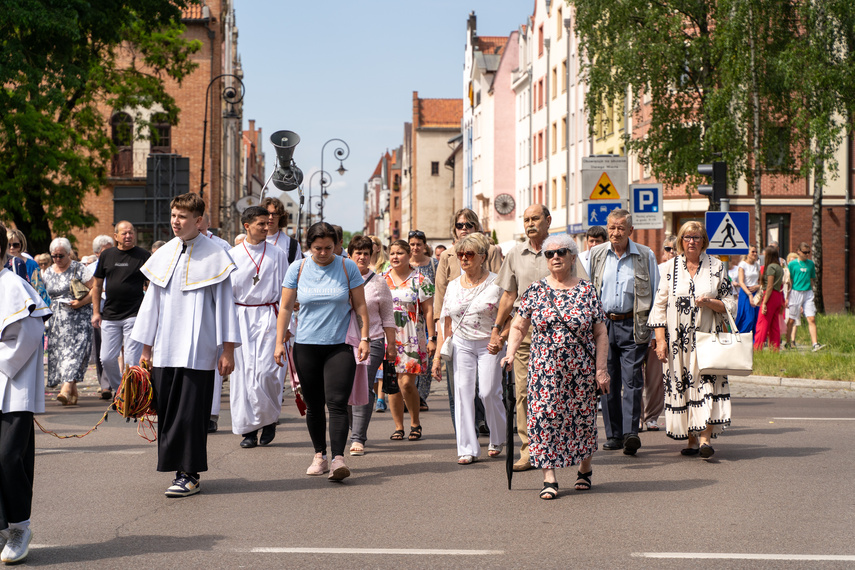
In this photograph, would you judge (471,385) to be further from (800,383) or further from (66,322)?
(800,383)

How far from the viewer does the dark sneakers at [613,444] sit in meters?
10.2

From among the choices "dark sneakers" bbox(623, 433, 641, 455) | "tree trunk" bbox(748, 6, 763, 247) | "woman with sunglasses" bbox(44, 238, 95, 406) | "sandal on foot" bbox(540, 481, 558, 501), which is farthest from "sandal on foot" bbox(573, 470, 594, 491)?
"tree trunk" bbox(748, 6, 763, 247)

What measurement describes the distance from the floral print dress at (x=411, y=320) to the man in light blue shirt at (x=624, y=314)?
206 cm

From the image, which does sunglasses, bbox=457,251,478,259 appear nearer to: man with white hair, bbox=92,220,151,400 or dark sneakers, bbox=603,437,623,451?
dark sneakers, bbox=603,437,623,451

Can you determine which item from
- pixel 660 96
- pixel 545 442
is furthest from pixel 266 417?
pixel 660 96

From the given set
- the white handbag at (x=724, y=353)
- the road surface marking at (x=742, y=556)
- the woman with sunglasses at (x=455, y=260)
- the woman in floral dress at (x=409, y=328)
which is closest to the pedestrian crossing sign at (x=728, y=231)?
the woman in floral dress at (x=409, y=328)

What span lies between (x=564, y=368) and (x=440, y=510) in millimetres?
1382

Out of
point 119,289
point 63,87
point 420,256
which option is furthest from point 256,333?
point 63,87

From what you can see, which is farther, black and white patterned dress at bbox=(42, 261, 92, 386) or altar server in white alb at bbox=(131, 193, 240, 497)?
black and white patterned dress at bbox=(42, 261, 92, 386)

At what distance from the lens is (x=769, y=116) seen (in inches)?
1328

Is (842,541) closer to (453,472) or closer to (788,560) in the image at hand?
(788,560)

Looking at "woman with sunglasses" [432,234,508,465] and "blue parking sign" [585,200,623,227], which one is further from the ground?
"blue parking sign" [585,200,623,227]

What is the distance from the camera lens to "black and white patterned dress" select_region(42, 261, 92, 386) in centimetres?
1442

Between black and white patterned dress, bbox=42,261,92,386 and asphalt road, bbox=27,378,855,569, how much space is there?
3.65 m
